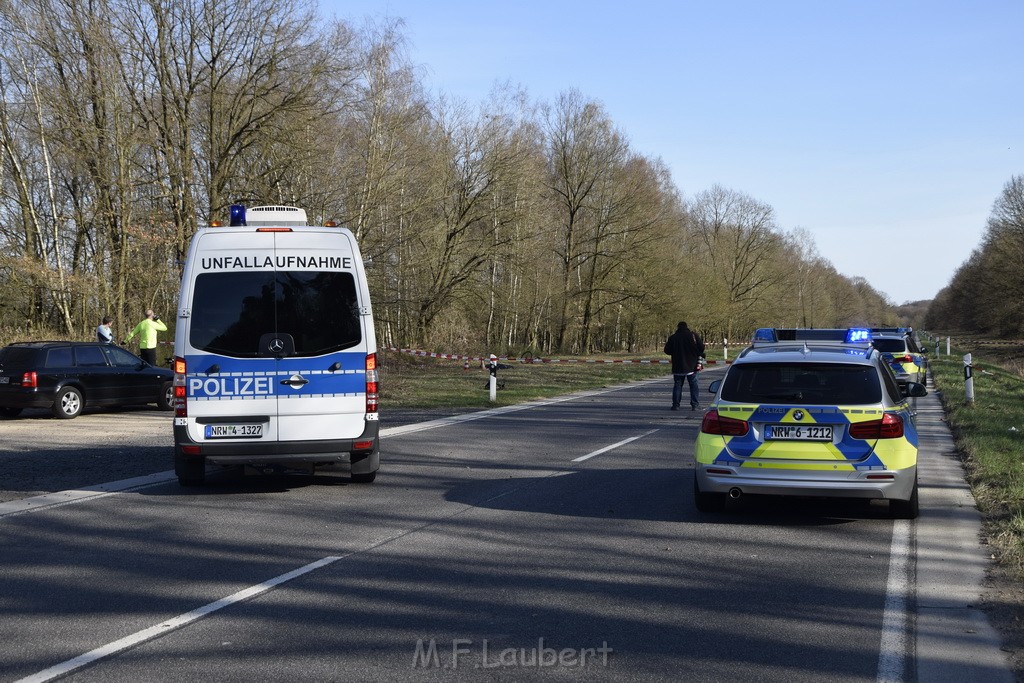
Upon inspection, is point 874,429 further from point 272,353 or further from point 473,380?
point 473,380

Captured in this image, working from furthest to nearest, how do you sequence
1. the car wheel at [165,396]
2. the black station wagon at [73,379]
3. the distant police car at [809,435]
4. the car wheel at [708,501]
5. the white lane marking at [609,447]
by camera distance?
the car wheel at [165,396] → the black station wagon at [73,379] → the white lane marking at [609,447] → the car wheel at [708,501] → the distant police car at [809,435]

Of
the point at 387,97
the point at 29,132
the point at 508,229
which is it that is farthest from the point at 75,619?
the point at 508,229

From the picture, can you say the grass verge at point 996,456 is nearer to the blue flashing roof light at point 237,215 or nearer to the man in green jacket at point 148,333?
the blue flashing roof light at point 237,215

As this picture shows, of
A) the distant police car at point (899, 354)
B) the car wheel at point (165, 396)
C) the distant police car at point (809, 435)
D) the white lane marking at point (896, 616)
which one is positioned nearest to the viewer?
the white lane marking at point (896, 616)

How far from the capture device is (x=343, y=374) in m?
10.2

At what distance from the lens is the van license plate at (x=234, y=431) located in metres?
10.0

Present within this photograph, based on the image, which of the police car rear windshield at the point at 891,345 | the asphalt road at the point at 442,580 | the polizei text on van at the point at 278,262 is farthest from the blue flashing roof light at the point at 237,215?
the police car rear windshield at the point at 891,345

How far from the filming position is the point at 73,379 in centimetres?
1895

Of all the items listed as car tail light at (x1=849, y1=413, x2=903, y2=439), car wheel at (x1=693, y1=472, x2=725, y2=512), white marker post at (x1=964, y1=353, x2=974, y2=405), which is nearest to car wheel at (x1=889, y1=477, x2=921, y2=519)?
car tail light at (x1=849, y1=413, x2=903, y2=439)

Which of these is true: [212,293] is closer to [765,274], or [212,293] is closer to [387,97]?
[387,97]

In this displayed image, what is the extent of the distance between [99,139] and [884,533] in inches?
1061

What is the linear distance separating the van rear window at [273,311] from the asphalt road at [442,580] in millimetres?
1573

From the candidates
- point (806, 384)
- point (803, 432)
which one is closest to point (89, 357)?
point (806, 384)

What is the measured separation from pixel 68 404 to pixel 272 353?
10670 mm
